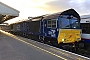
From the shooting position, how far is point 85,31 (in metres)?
16.4

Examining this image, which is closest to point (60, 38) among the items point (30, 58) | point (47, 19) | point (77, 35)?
point (77, 35)

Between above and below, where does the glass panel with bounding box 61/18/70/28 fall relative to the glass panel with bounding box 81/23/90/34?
above

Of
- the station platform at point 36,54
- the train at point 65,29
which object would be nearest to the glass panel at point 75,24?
the train at point 65,29

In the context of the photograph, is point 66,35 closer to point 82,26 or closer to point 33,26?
point 82,26

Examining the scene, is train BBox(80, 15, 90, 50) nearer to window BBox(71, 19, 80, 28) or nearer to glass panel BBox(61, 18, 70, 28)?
window BBox(71, 19, 80, 28)

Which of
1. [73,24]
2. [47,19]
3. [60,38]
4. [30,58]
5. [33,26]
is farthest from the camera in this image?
[33,26]

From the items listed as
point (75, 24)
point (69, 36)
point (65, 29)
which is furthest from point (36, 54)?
point (75, 24)

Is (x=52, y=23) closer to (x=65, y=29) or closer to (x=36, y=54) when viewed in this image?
(x=65, y=29)

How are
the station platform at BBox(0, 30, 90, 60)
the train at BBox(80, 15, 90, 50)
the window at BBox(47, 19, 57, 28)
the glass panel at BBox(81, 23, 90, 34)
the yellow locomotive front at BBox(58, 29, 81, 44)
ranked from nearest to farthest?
the station platform at BBox(0, 30, 90, 60)
the yellow locomotive front at BBox(58, 29, 81, 44)
the window at BBox(47, 19, 57, 28)
the train at BBox(80, 15, 90, 50)
the glass panel at BBox(81, 23, 90, 34)

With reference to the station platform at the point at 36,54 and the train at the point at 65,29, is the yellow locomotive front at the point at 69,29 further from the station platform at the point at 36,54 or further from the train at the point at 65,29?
the station platform at the point at 36,54

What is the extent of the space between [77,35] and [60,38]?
1815 mm

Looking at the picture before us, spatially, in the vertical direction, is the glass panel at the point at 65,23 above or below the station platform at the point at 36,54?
above

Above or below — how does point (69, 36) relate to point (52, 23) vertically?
below

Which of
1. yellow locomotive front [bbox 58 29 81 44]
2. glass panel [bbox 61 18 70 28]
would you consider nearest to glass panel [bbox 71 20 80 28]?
yellow locomotive front [bbox 58 29 81 44]
